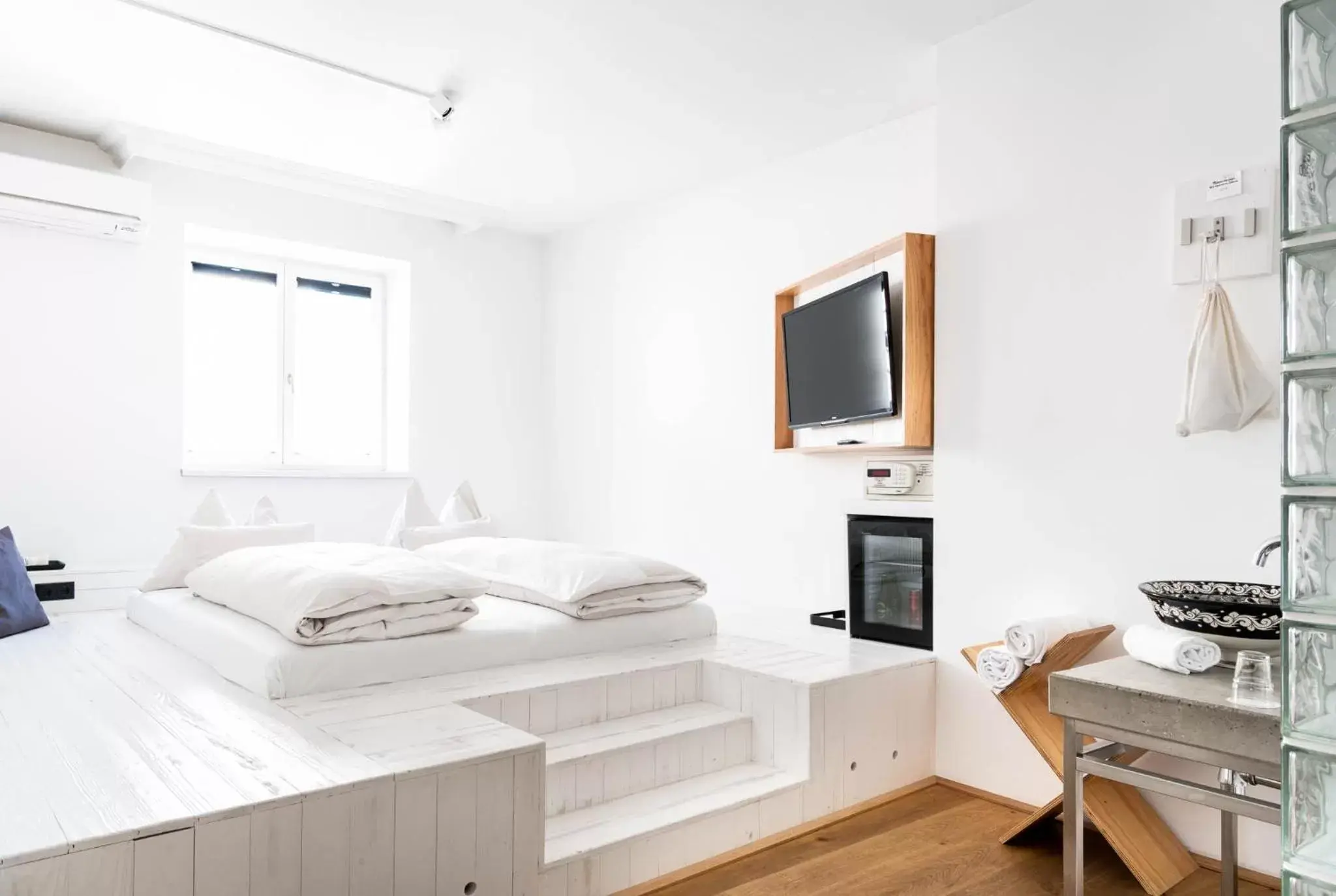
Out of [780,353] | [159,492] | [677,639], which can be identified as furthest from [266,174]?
[677,639]

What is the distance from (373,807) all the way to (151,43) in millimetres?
2689

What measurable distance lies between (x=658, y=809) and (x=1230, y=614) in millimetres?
1446

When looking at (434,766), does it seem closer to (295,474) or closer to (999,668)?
(999,668)

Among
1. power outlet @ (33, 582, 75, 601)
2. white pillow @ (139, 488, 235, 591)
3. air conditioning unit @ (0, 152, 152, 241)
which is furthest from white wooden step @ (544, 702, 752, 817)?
air conditioning unit @ (0, 152, 152, 241)

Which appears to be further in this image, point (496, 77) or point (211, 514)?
point (211, 514)

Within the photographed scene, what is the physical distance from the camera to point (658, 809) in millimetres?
2398

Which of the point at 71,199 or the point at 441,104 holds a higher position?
the point at 441,104

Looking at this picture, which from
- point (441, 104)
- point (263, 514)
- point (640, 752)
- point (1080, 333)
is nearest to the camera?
point (640, 752)

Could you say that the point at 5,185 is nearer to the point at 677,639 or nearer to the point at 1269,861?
the point at 677,639

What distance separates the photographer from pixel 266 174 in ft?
14.2

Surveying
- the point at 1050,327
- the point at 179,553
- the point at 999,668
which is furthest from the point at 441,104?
the point at 999,668

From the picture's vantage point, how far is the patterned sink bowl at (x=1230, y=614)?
6.56 feet

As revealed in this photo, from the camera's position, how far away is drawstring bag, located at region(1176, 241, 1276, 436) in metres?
2.24

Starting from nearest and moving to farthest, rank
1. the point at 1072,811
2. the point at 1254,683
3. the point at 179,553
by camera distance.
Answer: the point at 1254,683 < the point at 1072,811 < the point at 179,553
